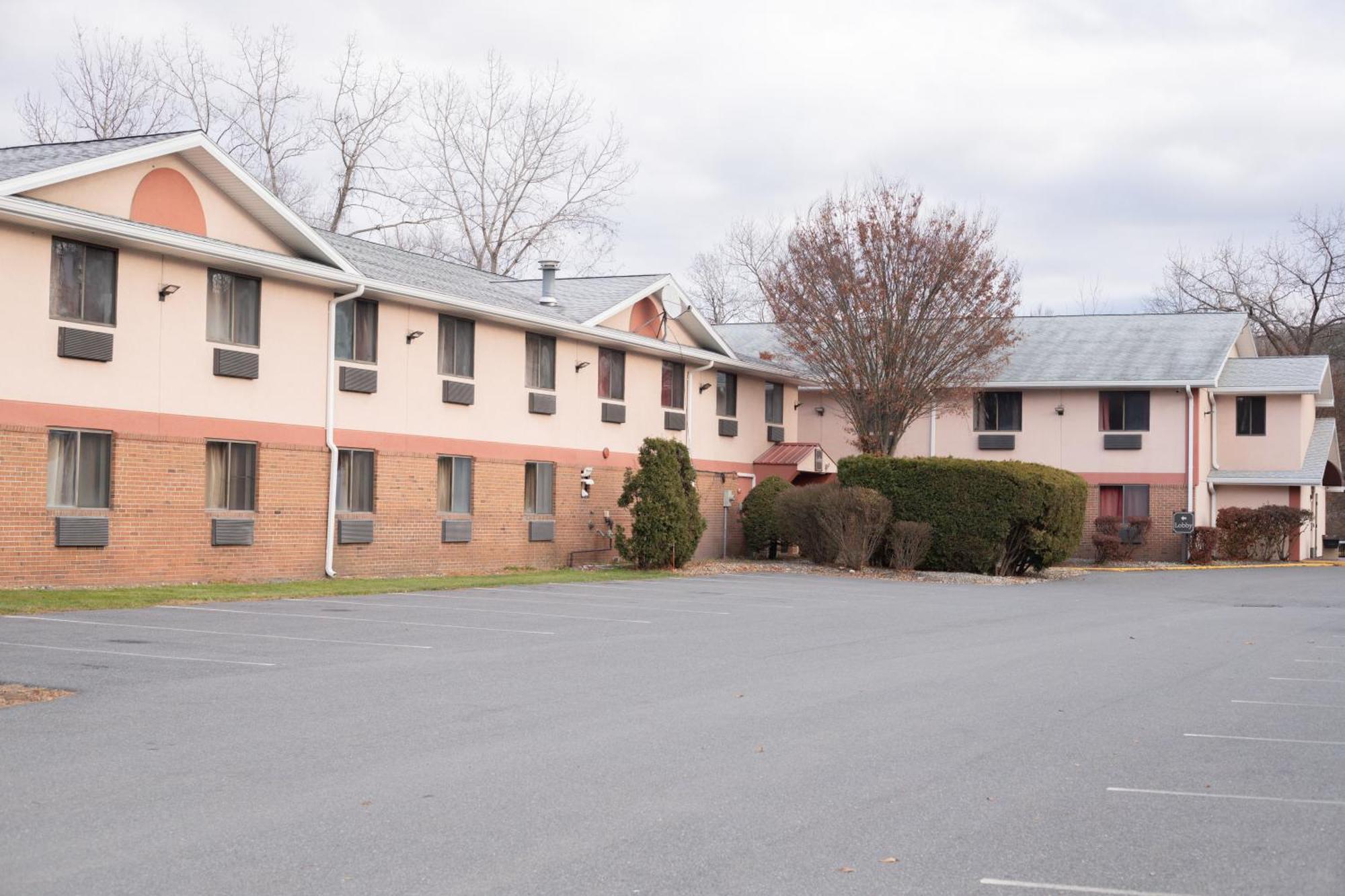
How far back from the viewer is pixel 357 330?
2386cm

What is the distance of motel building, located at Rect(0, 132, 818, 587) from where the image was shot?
18.6 meters

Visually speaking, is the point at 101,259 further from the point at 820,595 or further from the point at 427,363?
the point at 820,595

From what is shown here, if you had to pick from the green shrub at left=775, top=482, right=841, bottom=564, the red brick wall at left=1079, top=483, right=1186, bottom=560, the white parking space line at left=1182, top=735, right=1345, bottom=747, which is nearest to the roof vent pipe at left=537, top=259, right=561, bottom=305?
the green shrub at left=775, top=482, right=841, bottom=564

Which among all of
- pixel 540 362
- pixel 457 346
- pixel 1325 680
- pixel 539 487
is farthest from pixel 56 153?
pixel 1325 680

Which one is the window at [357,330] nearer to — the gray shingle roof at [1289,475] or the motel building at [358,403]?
the motel building at [358,403]

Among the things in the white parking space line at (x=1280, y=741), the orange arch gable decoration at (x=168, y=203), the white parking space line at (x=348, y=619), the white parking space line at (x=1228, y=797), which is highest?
the orange arch gable decoration at (x=168, y=203)

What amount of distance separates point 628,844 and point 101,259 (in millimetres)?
15841

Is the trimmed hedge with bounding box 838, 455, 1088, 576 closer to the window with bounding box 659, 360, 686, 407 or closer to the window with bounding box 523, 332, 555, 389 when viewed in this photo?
the window with bounding box 659, 360, 686, 407

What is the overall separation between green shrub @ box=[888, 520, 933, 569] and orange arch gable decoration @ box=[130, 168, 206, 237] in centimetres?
1572

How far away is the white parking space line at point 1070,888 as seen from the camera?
5.66m

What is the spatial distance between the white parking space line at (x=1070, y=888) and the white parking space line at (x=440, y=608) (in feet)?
37.3

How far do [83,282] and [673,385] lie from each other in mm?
16175

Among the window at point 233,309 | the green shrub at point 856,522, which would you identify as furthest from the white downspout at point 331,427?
the green shrub at point 856,522

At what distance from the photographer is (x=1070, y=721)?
9961mm
